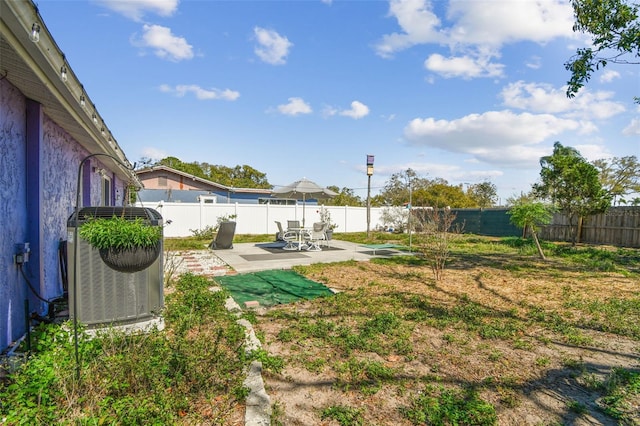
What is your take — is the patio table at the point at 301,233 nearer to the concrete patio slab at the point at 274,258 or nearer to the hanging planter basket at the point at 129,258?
the concrete patio slab at the point at 274,258

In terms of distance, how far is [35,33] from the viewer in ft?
6.07

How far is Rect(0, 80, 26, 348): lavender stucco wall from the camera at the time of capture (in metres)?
2.57

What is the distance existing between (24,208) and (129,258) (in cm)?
116

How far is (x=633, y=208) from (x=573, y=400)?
51.3ft

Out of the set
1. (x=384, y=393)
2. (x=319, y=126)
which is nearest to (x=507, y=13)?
(x=384, y=393)

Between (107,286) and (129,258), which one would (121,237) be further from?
(107,286)

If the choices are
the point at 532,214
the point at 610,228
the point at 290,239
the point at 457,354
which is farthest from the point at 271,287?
the point at 610,228

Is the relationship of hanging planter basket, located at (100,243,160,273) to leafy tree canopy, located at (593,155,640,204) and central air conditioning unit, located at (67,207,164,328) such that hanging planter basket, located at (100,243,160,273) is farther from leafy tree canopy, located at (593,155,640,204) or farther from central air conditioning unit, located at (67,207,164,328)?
leafy tree canopy, located at (593,155,640,204)

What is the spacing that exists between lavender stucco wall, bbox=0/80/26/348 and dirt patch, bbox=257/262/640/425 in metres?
2.17

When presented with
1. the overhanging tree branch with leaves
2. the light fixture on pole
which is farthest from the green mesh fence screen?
the light fixture on pole

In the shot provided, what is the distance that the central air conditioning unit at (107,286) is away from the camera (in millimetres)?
2760

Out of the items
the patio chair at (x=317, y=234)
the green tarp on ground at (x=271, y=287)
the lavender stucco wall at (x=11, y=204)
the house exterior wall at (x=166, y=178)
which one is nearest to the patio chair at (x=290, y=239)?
the patio chair at (x=317, y=234)

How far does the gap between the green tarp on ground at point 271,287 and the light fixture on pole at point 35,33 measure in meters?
3.57

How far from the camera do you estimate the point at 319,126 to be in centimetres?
1928
